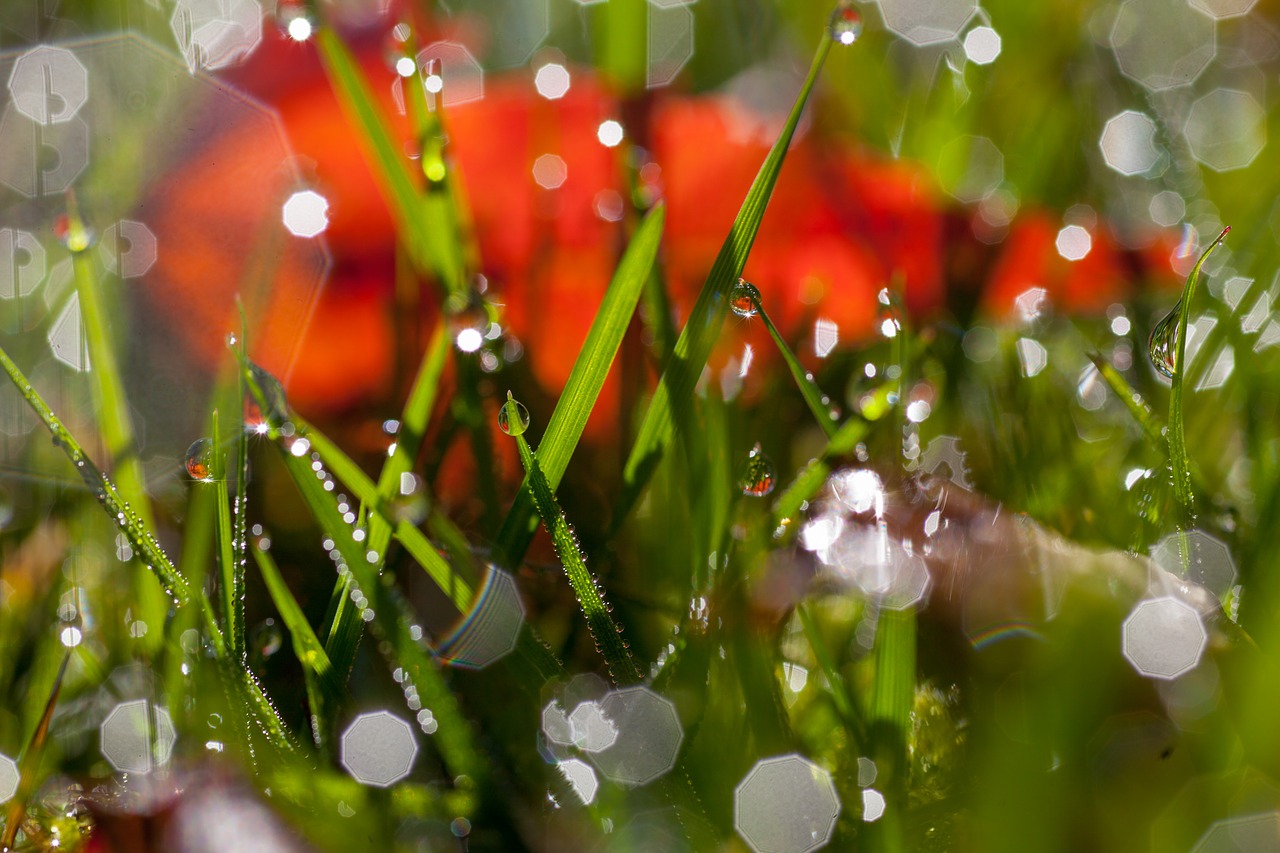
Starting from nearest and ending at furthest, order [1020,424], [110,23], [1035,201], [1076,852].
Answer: [1076,852] < [1020,424] < [1035,201] < [110,23]

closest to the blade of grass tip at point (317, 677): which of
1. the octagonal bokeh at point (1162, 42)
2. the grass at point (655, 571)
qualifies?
the grass at point (655, 571)

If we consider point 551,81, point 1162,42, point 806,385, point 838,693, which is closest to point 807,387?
point 806,385

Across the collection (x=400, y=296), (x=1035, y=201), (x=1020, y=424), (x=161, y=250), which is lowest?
(x=1020, y=424)

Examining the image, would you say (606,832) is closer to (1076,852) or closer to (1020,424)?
(1076,852)

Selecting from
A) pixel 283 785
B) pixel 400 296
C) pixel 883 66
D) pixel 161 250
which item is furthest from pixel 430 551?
pixel 883 66

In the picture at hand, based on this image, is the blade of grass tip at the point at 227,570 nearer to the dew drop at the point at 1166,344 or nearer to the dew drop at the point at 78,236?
the dew drop at the point at 78,236

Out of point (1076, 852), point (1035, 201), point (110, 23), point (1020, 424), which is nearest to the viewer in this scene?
point (1076, 852)

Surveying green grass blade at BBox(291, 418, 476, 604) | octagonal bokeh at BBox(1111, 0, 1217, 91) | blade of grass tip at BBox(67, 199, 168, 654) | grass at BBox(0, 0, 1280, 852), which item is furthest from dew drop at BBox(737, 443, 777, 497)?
octagonal bokeh at BBox(1111, 0, 1217, 91)
